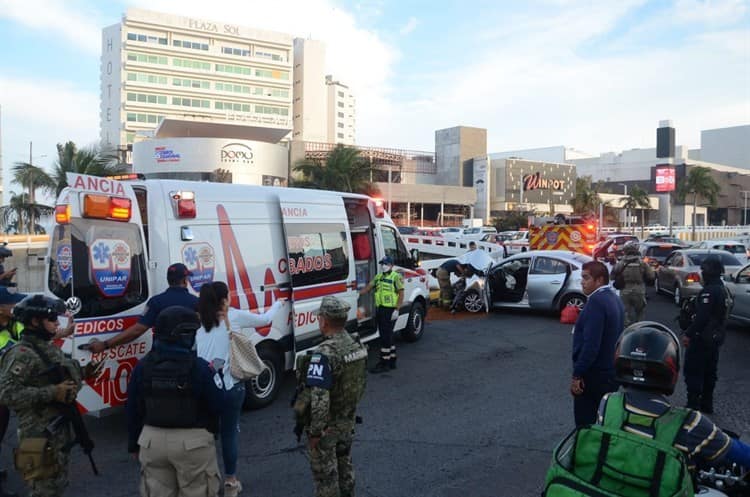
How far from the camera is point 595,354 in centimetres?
445

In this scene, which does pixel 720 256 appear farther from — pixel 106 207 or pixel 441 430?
pixel 106 207

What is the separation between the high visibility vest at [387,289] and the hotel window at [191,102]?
84880 millimetres

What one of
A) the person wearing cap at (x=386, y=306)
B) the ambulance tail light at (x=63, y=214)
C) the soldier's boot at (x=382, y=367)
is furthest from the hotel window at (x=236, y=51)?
the ambulance tail light at (x=63, y=214)

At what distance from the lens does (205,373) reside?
3.28 m

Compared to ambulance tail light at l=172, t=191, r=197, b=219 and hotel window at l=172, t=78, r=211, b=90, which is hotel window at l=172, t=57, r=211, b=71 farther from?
ambulance tail light at l=172, t=191, r=197, b=219

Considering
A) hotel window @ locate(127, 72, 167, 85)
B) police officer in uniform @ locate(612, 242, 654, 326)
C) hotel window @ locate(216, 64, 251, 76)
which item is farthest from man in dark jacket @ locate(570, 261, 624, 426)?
hotel window @ locate(216, 64, 251, 76)

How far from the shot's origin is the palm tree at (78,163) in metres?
26.5

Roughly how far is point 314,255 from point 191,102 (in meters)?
86.7

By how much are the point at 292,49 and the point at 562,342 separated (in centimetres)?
9384

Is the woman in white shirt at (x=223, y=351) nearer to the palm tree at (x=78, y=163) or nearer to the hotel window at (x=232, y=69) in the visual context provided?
the palm tree at (x=78, y=163)

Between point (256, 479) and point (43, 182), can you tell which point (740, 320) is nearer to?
point (256, 479)

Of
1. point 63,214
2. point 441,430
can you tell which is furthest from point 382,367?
point 63,214

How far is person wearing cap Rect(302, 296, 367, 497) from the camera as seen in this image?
358 cm

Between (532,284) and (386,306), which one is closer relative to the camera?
(386,306)
